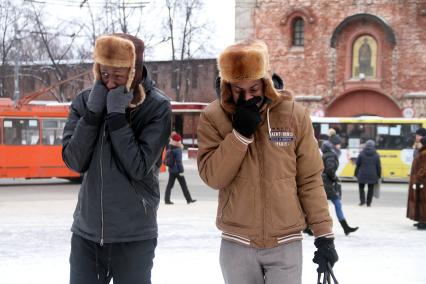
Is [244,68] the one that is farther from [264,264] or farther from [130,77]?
[264,264]

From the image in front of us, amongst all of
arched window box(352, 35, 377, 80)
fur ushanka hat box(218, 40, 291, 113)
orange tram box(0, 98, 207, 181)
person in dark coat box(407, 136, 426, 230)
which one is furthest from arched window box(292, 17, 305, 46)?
fur ushanka hat box(218, 40, 291, 113)

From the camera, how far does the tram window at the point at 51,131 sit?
70.1ft

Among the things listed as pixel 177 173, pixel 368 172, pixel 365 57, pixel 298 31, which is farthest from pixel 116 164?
pixel 298 31

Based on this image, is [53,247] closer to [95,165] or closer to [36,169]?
[95,165]

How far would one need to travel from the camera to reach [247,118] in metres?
3.52

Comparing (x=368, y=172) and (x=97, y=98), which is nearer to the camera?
(x=97, y=98)

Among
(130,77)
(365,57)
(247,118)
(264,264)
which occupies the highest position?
(365,57)

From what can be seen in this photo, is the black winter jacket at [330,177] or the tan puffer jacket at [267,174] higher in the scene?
the tan puffer jacket at [267,174]

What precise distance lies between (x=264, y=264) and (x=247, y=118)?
792 millimetres

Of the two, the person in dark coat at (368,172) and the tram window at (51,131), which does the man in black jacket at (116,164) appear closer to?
the person in dark coat at (368,172)

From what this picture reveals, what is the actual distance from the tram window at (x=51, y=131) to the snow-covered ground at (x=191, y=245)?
5.43 metres

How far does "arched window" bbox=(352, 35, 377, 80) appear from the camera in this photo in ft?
105

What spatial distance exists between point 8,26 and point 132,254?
140ft

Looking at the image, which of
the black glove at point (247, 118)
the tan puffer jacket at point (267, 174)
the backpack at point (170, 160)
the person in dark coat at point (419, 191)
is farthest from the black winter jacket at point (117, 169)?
the backpack at point (170, 160)
